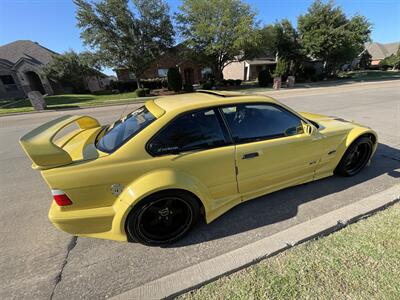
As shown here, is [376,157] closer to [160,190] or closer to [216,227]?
[216,227]

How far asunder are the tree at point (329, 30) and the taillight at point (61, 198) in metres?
31.5

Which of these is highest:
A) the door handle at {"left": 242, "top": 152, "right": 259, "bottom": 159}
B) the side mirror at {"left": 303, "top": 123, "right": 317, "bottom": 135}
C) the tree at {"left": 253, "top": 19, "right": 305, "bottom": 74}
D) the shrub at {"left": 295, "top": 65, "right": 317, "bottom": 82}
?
the tree at {"left": 253, "top": 19, "right": 305, "bottom": 74}

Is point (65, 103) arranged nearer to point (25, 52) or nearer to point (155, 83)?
point (155, 83)

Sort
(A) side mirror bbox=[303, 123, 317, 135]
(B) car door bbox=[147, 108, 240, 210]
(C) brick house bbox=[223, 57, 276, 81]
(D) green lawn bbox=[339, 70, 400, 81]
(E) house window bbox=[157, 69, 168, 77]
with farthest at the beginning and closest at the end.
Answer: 1. (C) brick house bbox=[223, 57, 276, 81]
2. (E) house window bbox=[157, 69, 168, 77]
3. (D) green lawn bbox=[339, 70, 400, 81]
4. (A) side mirror bbox=[303, 123, 317, 135]
5. (B) car door bbox=[147, 108, 240, 210]

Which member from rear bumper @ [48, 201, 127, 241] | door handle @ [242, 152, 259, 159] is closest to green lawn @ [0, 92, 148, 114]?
rear bumper @ [48, 201, 127, 241]

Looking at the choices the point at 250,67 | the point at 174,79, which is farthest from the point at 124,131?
the point at 250,67

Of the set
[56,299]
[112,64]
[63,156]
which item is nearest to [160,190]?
[63,156]

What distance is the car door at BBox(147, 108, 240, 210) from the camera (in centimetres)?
213

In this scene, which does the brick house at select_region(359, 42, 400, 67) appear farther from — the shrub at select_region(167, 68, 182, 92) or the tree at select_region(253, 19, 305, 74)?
the shrub at select_region(167, 68, 182, 92)

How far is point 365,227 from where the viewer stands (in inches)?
90.8

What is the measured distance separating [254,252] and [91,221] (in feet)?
5.44

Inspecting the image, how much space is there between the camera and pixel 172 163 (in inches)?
83.2

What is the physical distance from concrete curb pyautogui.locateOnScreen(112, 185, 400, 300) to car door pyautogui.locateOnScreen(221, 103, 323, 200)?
23.5 inches

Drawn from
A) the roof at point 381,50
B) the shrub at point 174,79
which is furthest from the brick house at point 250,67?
the roof at point 381,50
